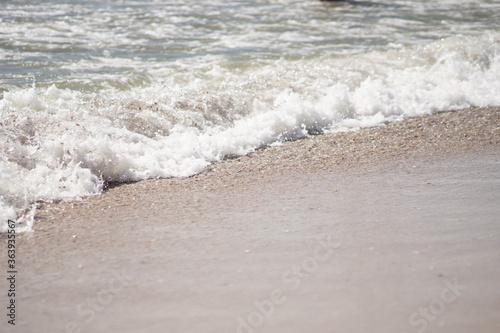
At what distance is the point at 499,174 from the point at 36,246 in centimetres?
375

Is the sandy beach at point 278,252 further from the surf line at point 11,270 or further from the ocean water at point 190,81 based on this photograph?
the ocean water at point 190,81

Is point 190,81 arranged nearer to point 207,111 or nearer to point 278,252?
point 207,111

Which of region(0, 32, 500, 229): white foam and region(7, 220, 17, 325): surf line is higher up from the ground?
region(0, 32, 500, 229): white foam

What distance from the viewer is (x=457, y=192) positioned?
171 inches

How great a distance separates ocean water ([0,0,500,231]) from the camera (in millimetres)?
5020

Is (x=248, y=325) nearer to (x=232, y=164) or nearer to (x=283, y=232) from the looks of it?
(x=283, y=232)

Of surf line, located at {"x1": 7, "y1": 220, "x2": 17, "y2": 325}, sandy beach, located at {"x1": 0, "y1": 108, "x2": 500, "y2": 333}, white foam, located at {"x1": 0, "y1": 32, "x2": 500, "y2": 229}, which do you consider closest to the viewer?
sandy beach, located at {"x1": 0, "y1": 108, "x2": 500, "y2": 333}

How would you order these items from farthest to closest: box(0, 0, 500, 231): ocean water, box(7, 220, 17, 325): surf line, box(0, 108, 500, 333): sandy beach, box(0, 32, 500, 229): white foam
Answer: box(0, 0, 500, 231): ocean water, box(0, 32, 500, 229): white foam, box(7, 220, 17, 325): surf line, box(0, 108, 500, 333): sandy beach

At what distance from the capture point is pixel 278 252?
3408mm

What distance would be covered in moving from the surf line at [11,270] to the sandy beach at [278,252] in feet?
0.12

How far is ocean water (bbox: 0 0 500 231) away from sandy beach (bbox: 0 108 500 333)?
0.48 metres

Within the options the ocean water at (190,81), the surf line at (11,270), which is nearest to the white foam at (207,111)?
the ocean water at (190,81)

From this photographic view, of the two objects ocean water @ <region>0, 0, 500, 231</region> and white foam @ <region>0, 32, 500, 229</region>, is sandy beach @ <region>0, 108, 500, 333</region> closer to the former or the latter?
white foam @ <region>0, 32, 500, 229</region>

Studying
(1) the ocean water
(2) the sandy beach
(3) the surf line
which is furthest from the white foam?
(2) the sandy beach
